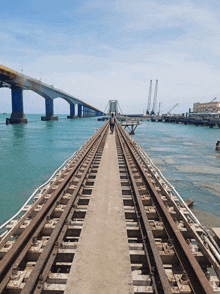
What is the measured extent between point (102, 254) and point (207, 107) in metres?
185

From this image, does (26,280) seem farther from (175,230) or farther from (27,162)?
(27,162)

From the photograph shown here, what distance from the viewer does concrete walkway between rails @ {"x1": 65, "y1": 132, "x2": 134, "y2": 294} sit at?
11.2 ft

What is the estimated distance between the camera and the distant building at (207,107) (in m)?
154

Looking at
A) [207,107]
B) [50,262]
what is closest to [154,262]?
[50,262]

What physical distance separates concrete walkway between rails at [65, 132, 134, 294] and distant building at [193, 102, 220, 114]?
510ft

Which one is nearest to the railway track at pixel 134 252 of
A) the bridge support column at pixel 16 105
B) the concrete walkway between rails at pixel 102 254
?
the concrete walkway between rails at pixel 102 254

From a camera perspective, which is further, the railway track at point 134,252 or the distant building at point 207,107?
the distant building at point 207,107

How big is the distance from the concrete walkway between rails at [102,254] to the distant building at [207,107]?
510 feet

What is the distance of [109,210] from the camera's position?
6.10m

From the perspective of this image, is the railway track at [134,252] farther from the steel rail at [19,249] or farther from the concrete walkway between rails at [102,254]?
the concrete walkway between rails at [102,254]

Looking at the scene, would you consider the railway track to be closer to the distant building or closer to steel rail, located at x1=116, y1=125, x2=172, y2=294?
steel rail, located at x1=116, y1=125, x2=172, y2=294

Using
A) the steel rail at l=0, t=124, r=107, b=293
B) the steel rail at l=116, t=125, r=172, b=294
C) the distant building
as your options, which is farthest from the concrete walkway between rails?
the distant building

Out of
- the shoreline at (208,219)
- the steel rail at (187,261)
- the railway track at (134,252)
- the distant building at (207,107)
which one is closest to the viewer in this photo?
the steel rail at (187,261)

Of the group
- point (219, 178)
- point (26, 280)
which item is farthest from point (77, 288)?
point (219, 178)
